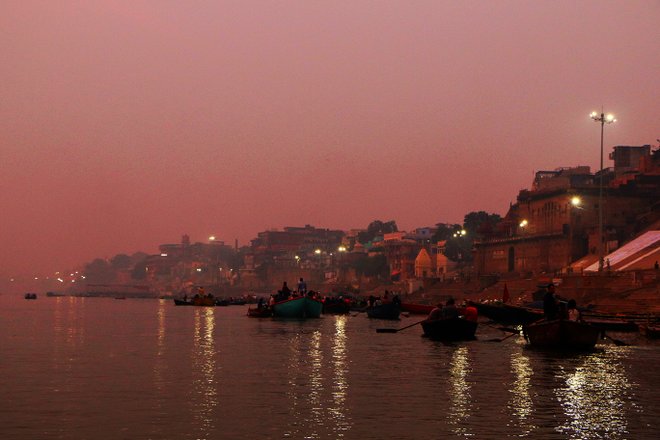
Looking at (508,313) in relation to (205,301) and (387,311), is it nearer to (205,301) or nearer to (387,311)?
(387,311)

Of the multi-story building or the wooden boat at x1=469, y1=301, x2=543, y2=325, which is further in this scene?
the multi-story building

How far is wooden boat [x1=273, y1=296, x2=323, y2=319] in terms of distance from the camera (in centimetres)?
6225

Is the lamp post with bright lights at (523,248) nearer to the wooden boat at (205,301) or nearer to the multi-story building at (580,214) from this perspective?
the multi-story building at (580,214)

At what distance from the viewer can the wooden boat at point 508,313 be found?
47438 millimetres

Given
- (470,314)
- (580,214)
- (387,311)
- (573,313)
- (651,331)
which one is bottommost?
(387,311)

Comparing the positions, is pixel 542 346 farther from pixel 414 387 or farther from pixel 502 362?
pixel 414 387

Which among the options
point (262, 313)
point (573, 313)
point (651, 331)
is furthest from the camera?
point (262, 313)

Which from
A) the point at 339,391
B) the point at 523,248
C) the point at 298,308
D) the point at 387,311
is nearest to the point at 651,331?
the point at 339,391

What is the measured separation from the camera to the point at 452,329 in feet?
124

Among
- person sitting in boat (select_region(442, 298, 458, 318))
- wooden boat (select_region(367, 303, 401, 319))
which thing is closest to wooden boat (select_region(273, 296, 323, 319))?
wooden boat (select_region(367, 303, 401, 319))

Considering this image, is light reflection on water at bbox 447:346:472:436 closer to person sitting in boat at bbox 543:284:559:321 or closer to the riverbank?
person sitting in boat at bbox 543:284:559:321

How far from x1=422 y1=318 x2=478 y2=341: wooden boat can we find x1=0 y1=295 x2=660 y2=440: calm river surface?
0.86 m

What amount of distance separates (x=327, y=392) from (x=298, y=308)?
40948 millimetres

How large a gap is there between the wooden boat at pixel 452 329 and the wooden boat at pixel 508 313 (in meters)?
9.29
